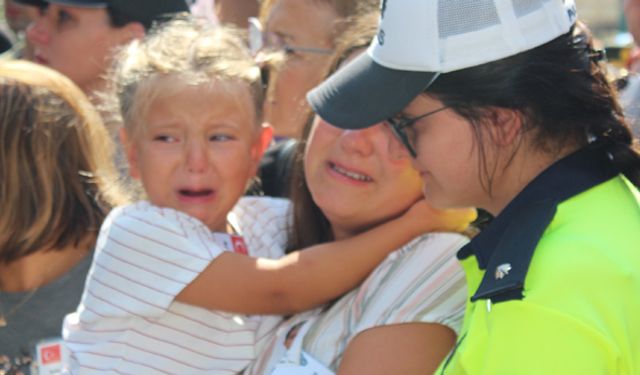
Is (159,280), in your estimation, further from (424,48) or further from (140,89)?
(424,48)

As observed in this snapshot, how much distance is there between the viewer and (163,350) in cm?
262

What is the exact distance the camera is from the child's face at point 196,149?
2.80 m

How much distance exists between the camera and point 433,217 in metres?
2.57

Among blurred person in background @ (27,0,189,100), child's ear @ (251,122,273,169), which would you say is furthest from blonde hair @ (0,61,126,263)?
blurred person in background @ (27,0,189,100)

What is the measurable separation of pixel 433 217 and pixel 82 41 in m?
2.58

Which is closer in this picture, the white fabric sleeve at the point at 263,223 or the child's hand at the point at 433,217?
the child's hand at the point at 433,217

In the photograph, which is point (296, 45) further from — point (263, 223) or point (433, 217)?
point (433, 217)

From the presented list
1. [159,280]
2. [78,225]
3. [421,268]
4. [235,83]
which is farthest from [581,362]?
[78,225]

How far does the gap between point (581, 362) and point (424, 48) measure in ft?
2.31

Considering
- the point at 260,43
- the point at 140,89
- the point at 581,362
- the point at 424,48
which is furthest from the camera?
the point at 260,43

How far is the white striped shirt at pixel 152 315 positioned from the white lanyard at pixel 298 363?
22 cm

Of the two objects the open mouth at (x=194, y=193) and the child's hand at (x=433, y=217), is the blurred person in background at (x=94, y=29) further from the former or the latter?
the child's hand at (x=433, y=217)

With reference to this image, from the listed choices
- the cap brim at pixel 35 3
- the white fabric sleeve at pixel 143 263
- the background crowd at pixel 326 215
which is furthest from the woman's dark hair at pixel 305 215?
the cap brim at pixel 35 3

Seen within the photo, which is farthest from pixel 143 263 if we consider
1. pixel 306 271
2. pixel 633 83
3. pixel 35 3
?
pixel 35 3
